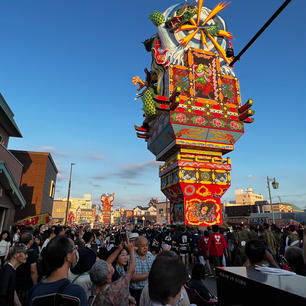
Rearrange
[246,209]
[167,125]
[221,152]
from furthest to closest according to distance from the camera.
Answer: [246,209] < [221,152] < [167,125]

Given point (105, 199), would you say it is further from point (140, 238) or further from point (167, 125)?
point (140, 238)

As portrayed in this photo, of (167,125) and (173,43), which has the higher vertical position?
(173,43)

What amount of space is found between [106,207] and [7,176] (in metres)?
47.9

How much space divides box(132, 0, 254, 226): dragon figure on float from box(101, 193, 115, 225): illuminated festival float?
137 ft

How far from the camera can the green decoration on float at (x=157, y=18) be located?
22609mm

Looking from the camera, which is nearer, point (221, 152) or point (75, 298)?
point (75, 298)

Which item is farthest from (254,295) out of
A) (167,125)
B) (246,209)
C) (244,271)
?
(246,209)

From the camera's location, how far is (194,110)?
66.9 feet

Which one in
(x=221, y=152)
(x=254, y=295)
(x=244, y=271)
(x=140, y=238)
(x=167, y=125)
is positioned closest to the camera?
(x=254, y=295)

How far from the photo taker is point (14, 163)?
20312 millimetres

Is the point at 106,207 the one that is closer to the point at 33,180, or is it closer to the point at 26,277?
the point at 33,180

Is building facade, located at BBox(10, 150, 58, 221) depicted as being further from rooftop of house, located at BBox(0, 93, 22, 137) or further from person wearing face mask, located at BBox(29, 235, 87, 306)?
person wearing face mask, located at BBox(29, 235, 87, 306)

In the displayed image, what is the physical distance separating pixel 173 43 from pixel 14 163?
1888 cm

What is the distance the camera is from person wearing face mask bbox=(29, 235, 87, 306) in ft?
7.39
